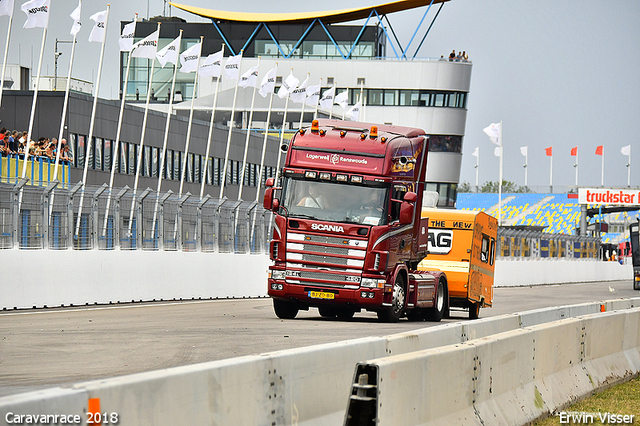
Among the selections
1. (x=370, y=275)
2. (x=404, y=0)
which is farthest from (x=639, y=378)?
(x=404, y=0)

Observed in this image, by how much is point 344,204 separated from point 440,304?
447 cm

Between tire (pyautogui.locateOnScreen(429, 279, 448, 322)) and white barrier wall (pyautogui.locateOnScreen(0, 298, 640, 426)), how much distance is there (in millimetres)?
12444

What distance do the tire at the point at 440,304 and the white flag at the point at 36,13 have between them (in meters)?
16.6

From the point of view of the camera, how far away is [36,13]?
32562mm

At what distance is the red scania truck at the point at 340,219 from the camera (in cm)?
1933

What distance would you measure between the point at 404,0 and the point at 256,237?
59995 mm

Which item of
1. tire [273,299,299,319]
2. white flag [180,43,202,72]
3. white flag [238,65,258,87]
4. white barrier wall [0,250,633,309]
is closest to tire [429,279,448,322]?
tire [273,299,299,319]

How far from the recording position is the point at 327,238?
63.5 ft

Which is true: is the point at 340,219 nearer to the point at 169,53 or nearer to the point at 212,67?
the point at 169,53

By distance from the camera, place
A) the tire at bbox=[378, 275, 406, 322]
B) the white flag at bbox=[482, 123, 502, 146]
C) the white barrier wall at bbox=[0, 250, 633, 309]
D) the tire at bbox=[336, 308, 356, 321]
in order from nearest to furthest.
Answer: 1. the tire at bbox=[378, 275, 406, 322]
2. the white barrier wall at bbox=[0, 250, 633, 309]
3. the tire at bbox=[336, 308, 356, 321]
4. the white flag at bbox=[482, 123, 502, 146]

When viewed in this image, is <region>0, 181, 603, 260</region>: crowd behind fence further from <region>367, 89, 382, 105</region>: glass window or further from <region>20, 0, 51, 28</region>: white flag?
<region>367, 89, 382, 105</region>: glass window

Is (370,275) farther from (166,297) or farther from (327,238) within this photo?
(166,297)

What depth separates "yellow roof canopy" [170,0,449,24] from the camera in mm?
88688

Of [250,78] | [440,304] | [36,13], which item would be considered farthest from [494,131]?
[440,304]
